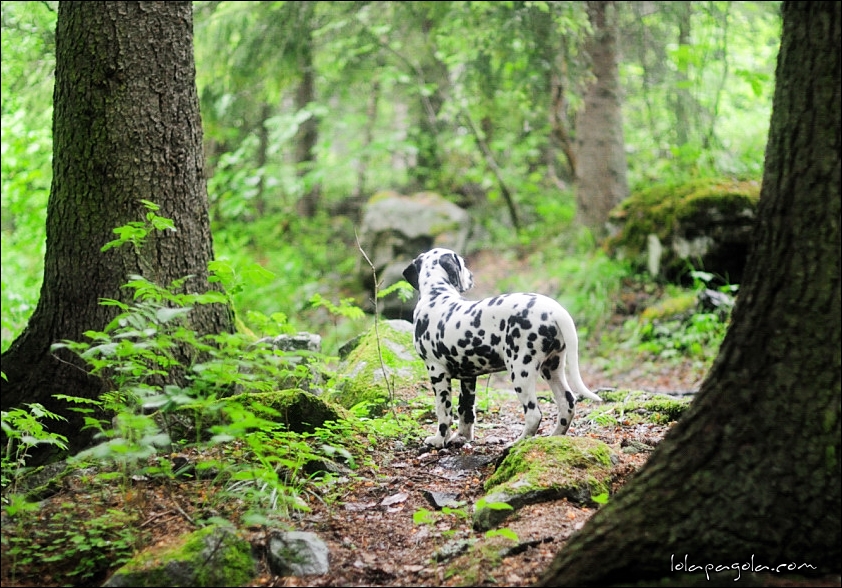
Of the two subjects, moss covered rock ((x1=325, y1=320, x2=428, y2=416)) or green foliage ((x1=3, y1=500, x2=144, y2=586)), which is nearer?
green foliage ((x1=3, y1=500, x2=144, y2=586))

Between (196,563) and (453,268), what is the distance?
309cm

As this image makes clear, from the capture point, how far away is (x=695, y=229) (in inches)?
429

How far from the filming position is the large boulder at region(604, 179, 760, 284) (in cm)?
1068

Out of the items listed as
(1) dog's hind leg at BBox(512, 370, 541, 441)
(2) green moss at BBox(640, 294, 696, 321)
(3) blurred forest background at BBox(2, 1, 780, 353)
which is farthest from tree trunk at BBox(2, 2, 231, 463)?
(2) green moss at BBox(640, 294, 696, 321)

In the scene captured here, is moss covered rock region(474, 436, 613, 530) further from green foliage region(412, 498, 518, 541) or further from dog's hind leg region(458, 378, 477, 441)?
dog's hind leg region(458, 378, 477, 441)

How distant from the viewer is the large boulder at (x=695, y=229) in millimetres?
10680

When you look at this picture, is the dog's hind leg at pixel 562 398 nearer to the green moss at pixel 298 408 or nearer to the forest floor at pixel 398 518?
the forest floor at pixel 398 518

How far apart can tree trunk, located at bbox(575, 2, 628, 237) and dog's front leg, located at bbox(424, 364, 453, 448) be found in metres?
9.14

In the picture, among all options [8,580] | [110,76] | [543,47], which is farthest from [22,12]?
[8,580]

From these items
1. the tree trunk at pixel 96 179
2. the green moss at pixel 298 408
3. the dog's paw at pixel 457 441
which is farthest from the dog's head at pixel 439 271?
the tree trunk at pixel 96 179

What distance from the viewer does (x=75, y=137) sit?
589cm

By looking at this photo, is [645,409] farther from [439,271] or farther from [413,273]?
[413,273]

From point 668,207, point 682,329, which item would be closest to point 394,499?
point 682,329

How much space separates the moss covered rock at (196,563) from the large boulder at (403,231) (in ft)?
38.7
